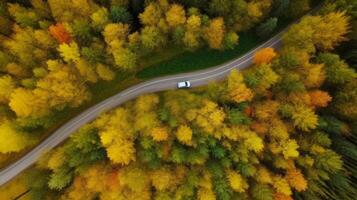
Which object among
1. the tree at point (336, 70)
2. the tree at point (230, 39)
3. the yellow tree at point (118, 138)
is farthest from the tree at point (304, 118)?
the yellow tree at point (118, 138)

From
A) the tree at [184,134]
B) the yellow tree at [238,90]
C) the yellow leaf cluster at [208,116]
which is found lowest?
the tree at [184,134]

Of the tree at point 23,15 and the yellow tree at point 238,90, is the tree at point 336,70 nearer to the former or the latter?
the yellow tree at point 238,90

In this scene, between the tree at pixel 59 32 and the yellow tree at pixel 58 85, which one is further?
the tree at pixel 59 32

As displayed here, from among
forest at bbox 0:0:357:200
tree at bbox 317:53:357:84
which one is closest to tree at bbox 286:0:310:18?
forest at bbox 0:0:357:200

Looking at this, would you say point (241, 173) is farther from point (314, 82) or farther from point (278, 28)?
point (278, 28)

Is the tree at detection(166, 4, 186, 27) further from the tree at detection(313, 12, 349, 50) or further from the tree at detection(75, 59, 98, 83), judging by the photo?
the tree at detection(313, 12, 349, 50)

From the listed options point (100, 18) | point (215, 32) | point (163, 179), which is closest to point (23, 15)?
point (100, 18)
